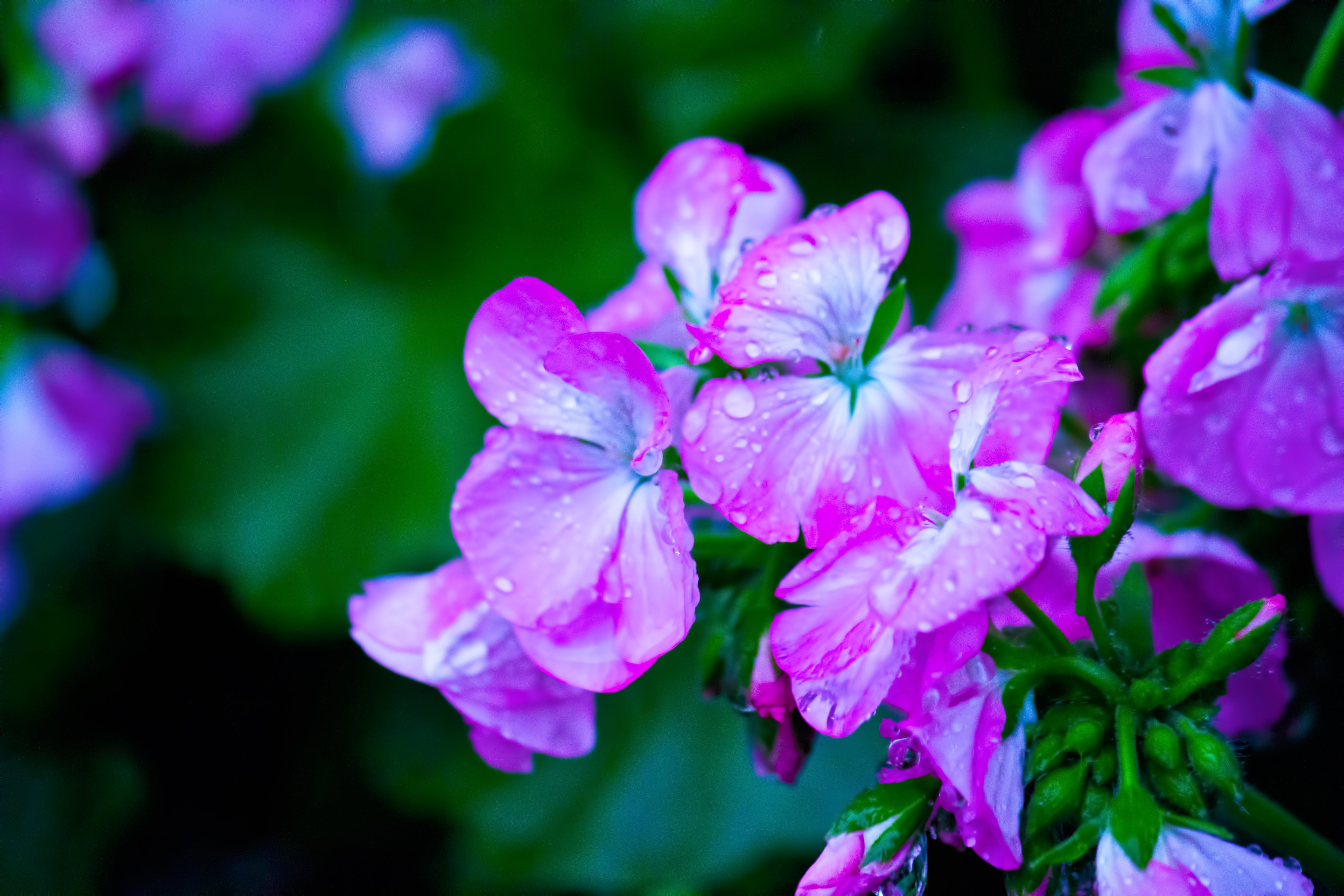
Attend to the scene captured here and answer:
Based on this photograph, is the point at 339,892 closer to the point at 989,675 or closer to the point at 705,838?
→ the point at 705,838

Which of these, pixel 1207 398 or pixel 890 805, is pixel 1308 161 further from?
pixel 890 805

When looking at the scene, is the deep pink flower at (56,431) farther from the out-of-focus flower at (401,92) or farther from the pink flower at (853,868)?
the pink flower at (853,868)

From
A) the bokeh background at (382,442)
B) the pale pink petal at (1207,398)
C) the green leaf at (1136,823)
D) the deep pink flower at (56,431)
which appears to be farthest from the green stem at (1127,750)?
the deep pink flower at (56,431)

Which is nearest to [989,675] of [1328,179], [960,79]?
[1328,179]

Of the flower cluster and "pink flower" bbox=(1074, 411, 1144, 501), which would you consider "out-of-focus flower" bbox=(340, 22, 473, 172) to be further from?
"pink flower" bbox=(1074, 411, 1144, 501)

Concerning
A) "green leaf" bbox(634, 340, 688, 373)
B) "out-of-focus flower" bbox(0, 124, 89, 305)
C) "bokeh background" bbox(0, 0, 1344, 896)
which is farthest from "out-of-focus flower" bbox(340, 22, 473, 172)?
"green leaf" bbox(634, 340, 688, 373)

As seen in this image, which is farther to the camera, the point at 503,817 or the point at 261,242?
the point at 261,242
